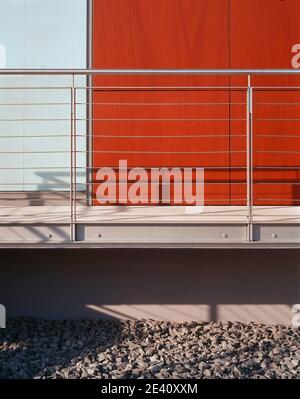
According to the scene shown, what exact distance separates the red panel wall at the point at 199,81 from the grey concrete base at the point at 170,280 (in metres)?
0.59

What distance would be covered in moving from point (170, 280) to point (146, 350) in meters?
0.70

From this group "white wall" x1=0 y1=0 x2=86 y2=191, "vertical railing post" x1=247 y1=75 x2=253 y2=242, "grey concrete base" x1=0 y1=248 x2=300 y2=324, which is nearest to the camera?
"vertical railing post" x1=247 y1=75 x2=253 y2=242

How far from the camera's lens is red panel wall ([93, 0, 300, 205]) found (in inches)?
190

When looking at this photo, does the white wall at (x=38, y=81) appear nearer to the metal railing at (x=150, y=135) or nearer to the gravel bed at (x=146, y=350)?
the metal railing at (x=150, y=135)

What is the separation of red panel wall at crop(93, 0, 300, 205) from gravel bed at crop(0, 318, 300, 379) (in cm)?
113

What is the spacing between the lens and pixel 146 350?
4059 mm

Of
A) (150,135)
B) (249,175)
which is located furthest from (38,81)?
(249,175)

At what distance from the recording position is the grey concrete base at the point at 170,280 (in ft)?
15.0

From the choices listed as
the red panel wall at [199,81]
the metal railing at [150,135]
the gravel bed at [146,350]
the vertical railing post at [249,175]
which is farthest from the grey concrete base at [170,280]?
the vertical railing post at [249,175]

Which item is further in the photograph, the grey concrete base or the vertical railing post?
the grey concrete base

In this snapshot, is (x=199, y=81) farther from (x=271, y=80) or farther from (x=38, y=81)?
(x=38, y=81)

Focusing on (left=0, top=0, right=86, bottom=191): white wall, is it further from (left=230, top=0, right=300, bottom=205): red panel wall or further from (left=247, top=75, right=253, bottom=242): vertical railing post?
(left=247, top=75, right=253, bottom=242): vertical railing post

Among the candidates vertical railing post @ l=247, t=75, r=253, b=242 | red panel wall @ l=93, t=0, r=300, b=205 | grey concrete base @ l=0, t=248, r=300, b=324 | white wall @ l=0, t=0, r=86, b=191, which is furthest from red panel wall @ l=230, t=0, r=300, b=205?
white wall @ l=0, t=0, r=86, b=191
